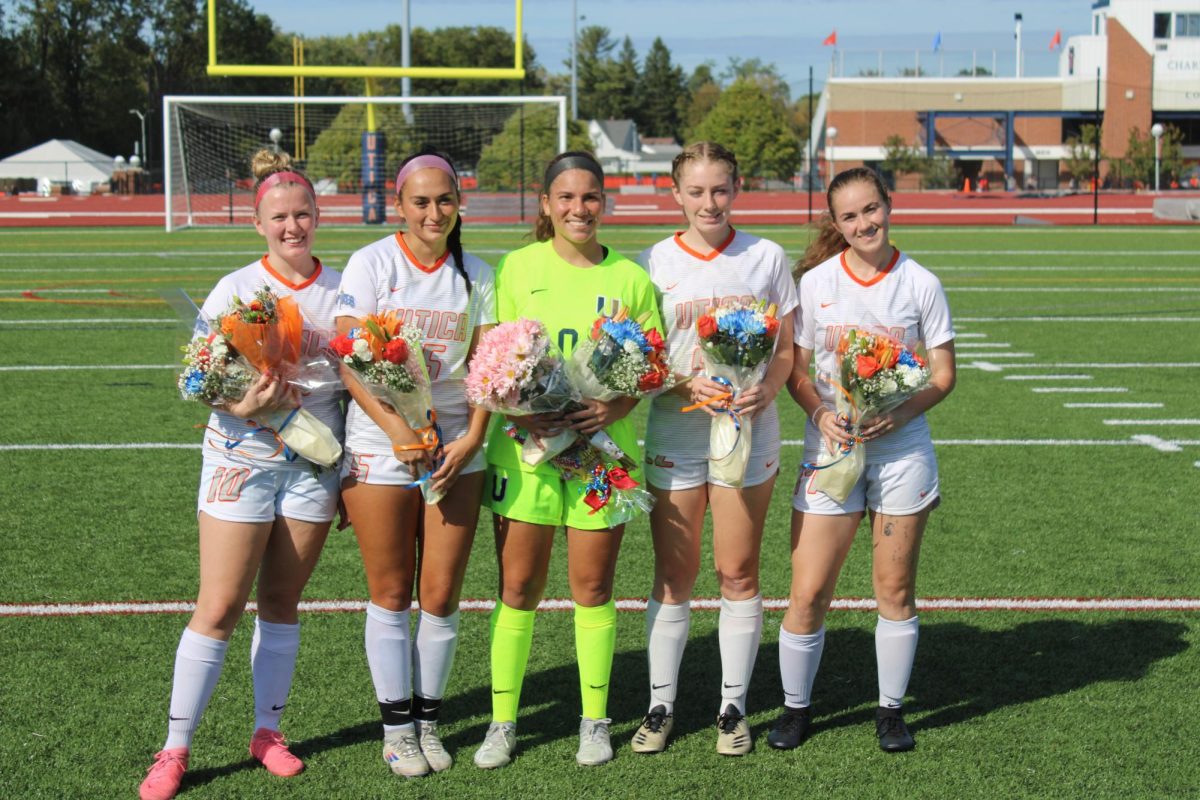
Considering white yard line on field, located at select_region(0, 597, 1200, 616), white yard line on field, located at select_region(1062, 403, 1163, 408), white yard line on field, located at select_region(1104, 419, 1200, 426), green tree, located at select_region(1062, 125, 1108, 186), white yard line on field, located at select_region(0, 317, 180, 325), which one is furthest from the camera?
green tree, located at select_region(1062, 125, 1108, 186)

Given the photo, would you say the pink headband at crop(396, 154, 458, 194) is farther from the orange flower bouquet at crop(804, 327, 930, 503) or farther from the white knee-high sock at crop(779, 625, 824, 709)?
the white knee-high sock at crop(779, 625, 824, 709)

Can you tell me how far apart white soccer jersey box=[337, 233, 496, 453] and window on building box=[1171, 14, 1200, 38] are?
65.9 meters

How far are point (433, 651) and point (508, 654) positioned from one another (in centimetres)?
21

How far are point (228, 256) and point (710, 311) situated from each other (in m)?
16.9

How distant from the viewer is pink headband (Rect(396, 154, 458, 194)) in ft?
11.7

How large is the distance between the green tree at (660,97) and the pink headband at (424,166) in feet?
311

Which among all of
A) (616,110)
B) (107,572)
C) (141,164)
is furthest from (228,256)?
(616,110)

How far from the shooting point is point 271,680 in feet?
12.0

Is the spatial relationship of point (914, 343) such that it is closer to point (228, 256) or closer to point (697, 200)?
point (697, 200)

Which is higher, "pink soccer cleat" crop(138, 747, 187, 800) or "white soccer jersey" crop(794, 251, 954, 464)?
"white soccer jersey" crop(794, 251, 954, 464)

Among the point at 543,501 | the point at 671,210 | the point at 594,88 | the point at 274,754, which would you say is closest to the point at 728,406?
the point at 543,501

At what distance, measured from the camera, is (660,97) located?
9775 centimetres

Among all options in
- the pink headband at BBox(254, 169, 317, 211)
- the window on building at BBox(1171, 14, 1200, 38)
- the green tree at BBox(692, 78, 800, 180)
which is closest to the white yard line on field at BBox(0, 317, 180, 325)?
the pink headband at BBox(254, 169, 317, 211)

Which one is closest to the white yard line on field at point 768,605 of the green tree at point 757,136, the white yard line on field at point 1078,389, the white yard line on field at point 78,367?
the white yard line on field at point 1078,389
